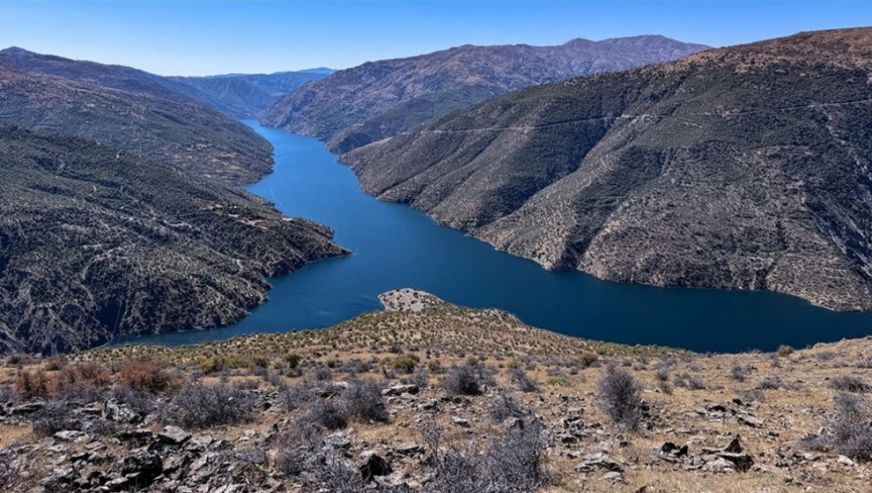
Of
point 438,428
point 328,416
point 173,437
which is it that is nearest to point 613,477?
point 438,428

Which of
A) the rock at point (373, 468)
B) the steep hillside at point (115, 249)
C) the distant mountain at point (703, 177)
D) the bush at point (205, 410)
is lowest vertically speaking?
the steep hillside at point (115, 249)

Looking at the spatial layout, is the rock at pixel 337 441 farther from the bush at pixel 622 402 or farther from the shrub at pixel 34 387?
the shrub at pixel 34 387

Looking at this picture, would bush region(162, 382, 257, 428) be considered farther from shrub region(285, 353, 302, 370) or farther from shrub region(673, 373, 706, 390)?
shrub region(673, 373, 706, 390)

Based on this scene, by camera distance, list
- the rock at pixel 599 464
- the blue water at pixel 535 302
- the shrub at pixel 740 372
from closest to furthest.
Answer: the rock at pixel 599 464 < the shrub at pixel 740 372 < the blue water at pixel 535 302

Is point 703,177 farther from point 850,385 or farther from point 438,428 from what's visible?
point 438,428

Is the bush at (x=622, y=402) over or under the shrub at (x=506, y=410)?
over

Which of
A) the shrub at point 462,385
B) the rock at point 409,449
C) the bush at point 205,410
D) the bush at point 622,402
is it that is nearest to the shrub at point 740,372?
the bush at point 622,402

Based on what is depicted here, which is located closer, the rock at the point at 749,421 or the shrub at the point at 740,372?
the rock at the point at 749,421
